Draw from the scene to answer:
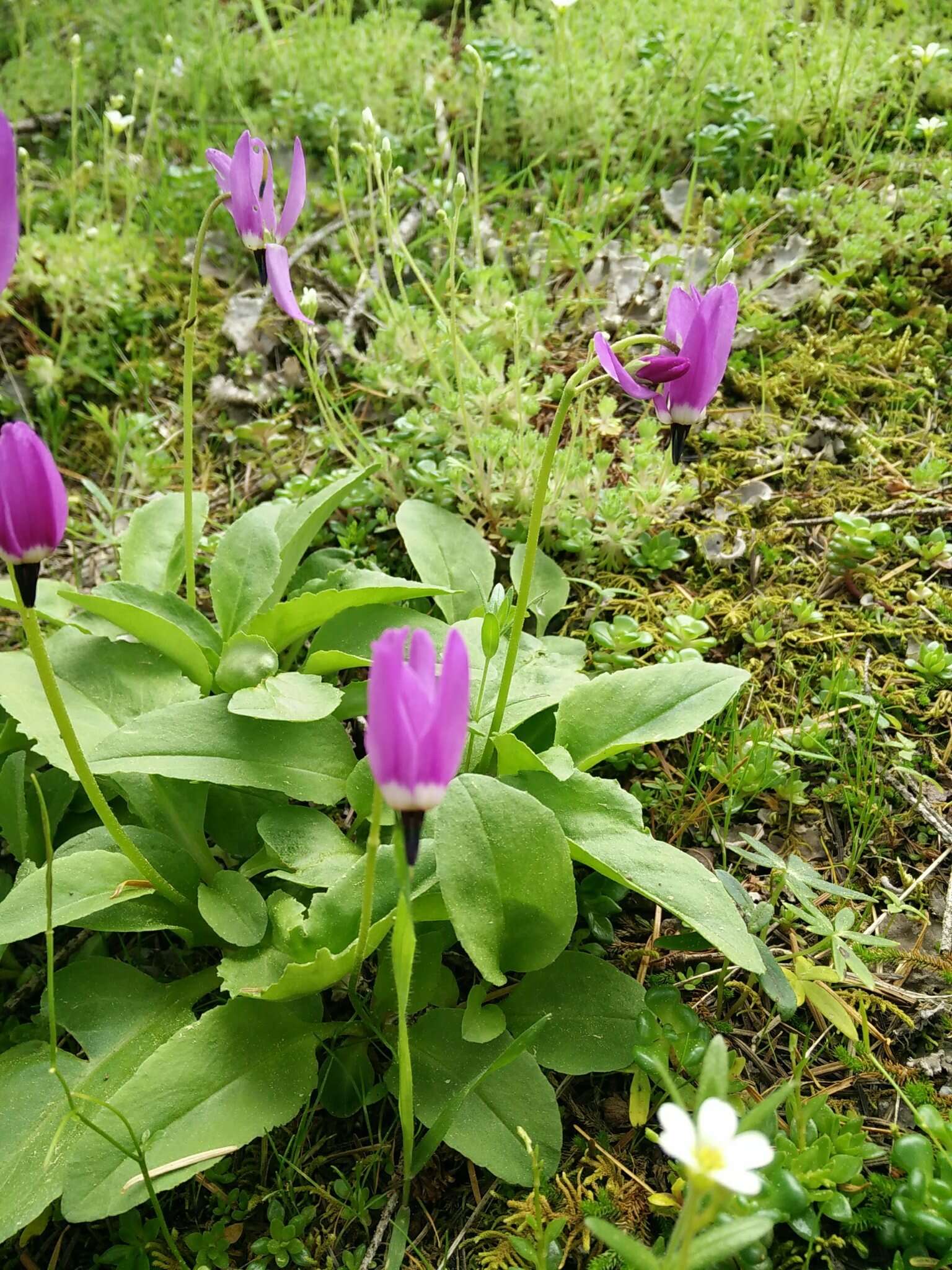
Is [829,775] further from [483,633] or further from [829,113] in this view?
[829,113]

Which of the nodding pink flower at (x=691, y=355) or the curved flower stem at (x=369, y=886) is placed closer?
the curved flower stem at (x=369, y=886)

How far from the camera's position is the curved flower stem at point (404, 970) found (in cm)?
115

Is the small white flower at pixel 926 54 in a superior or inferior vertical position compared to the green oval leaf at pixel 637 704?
superior

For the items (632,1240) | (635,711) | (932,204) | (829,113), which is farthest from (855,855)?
(829,113)

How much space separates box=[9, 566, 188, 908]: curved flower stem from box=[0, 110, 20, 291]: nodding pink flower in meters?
0.39

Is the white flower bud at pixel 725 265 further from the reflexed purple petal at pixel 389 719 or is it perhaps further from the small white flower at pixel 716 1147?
the small white flower at pixel 716 1147

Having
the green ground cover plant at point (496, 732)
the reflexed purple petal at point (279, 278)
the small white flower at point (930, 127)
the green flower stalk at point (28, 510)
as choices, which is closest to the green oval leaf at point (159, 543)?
the green ground cover plant at point (496, 732)

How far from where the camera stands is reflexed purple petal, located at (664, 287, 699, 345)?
1.54 metres

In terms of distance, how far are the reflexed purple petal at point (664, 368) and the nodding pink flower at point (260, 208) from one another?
25.3 inches

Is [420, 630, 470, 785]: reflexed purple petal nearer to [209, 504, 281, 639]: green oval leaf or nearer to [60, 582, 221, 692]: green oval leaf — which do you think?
[60, 582, 221, 692]: green oval leaf

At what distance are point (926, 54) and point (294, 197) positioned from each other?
2.82m

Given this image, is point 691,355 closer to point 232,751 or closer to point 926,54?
point 232,751

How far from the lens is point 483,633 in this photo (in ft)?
5.46

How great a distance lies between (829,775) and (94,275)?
3.02m
